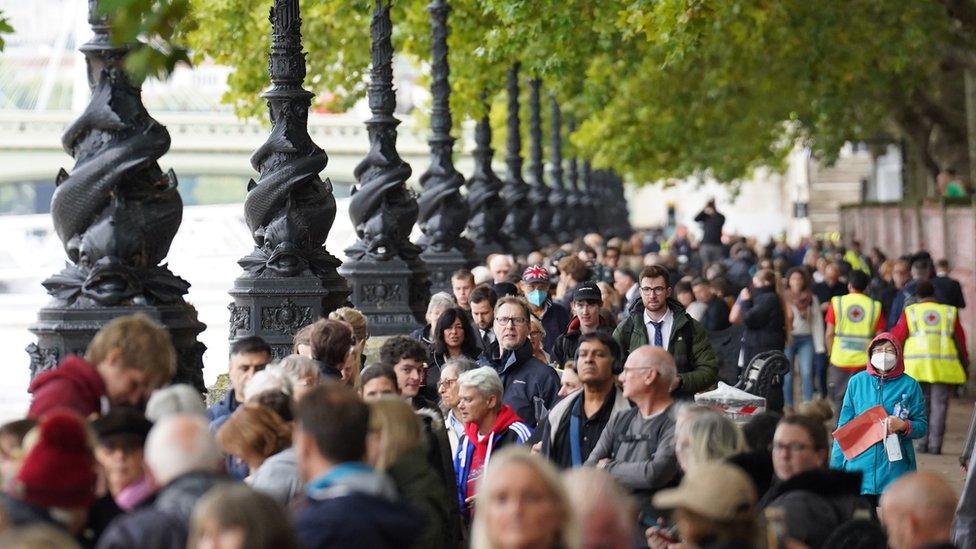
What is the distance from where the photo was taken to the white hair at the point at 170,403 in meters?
7.61

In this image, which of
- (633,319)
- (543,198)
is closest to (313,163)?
(633,319)

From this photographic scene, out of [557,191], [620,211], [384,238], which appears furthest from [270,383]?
[620,211]

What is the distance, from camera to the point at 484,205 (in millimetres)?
30094

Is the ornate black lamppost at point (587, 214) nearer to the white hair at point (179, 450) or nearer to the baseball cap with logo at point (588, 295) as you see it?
the baseball cap with logo at point (588, 295)

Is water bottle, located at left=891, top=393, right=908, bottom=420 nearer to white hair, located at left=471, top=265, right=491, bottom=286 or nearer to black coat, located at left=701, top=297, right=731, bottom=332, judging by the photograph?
white hair, located at left=471, top=265, right=491, bottom=286

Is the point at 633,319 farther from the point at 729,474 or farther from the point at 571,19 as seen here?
the point at 571,19

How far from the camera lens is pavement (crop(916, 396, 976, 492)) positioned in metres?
18.8

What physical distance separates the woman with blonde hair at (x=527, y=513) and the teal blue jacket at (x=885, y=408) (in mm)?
6530

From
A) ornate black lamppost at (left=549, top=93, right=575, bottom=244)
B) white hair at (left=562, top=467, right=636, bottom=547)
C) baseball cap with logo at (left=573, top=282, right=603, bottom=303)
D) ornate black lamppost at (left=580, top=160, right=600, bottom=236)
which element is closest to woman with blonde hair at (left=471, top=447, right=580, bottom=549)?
white hair at (left=562, top=467, right=636, bottom=547)

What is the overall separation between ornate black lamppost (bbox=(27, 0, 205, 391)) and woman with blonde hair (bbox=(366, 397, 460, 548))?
3.27m

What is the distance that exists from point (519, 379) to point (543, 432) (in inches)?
84.3

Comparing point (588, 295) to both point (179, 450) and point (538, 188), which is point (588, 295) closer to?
point (179, 450)

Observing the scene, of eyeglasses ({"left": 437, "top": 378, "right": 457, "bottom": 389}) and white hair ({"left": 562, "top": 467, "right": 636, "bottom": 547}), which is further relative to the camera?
eyeglasses ({"left": 437, "top": 378, "right": 457, "bottom": 389})

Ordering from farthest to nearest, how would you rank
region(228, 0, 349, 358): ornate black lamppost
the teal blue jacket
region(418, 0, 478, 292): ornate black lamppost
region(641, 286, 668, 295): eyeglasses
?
region(418, 0, 478, 292): ornate black lamppost < region(228, 0, 349, 358): ornate black lamppost < region(641, 286, 668, 295): eyeglasses < the teal blue jacket
